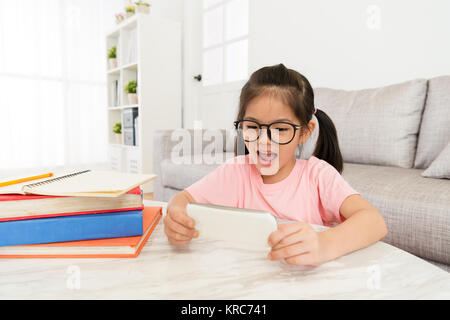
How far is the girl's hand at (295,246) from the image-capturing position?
0.42m

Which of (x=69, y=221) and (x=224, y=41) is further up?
(x=224, y=41)

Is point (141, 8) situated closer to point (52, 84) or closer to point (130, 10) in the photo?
point (130, 10)

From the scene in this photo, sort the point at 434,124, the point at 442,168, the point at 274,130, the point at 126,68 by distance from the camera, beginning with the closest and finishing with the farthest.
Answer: the point at 274,130 → the point at 442,168 → the point at 434,124 → the point at 126,68

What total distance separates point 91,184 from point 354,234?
41 cm

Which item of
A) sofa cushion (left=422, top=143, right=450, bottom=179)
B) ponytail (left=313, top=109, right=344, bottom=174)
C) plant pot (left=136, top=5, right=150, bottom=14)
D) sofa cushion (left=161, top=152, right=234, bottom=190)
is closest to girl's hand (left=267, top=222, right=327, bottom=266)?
ponytail (left=313, top=109, right=344, bottom=174)

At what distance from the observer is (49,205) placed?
0.47 meters

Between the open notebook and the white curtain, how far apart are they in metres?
3.35

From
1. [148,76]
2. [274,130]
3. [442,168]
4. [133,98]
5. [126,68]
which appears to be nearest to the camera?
[274,130]

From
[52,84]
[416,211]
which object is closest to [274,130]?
[416,211]

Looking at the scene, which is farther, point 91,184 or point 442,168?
point 442,168

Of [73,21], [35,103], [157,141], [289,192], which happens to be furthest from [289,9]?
[35,103]

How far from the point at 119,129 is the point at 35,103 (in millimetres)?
917

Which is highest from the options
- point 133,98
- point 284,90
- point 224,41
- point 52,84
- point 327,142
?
point 224,41

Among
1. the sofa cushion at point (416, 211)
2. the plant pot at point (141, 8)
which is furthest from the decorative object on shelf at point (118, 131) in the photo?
the sofa cushion at point (416, 211)
